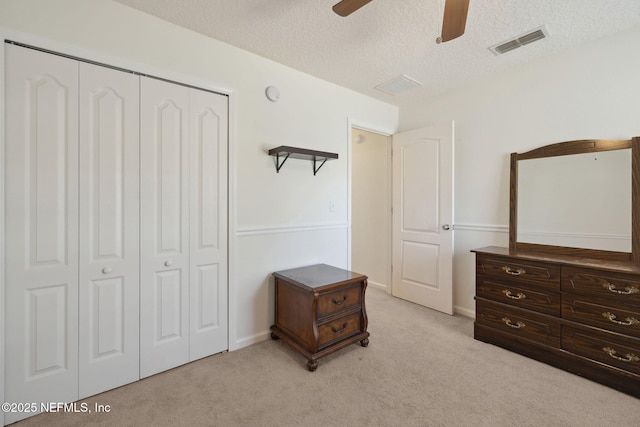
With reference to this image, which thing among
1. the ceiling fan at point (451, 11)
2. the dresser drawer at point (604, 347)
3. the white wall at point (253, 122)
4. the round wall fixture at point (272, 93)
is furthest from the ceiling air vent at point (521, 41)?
the dresser drawer at point (604, 347)

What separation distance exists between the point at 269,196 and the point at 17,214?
1.55 meters

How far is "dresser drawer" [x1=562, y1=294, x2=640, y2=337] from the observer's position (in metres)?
1.80

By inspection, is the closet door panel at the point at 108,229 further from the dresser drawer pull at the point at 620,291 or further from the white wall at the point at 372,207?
the dresser drawer pull at the point at 620,291

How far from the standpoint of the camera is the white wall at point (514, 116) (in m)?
2.20

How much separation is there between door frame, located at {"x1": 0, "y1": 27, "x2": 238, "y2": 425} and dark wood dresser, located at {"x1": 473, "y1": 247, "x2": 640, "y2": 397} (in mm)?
2122

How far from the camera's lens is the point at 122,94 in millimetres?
1847

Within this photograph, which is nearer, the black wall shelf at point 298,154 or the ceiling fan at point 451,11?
the ceiling fan at point 451,11

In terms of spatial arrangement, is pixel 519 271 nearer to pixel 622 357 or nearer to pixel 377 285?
pixel 622 357

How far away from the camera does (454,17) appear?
145 cm

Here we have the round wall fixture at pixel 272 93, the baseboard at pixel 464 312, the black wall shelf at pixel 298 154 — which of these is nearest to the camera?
the black wall shelf at pixel 298 154

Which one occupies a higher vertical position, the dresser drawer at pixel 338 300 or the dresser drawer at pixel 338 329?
the dresser drawer at pixel 338 300

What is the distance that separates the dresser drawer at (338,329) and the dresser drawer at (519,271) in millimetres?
1186

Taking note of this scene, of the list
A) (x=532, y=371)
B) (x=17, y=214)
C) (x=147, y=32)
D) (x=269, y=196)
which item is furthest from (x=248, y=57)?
(x=532, y=371)

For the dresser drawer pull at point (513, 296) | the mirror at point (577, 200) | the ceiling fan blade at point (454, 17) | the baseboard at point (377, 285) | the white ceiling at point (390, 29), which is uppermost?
the white ceiling at point (390, 29)
